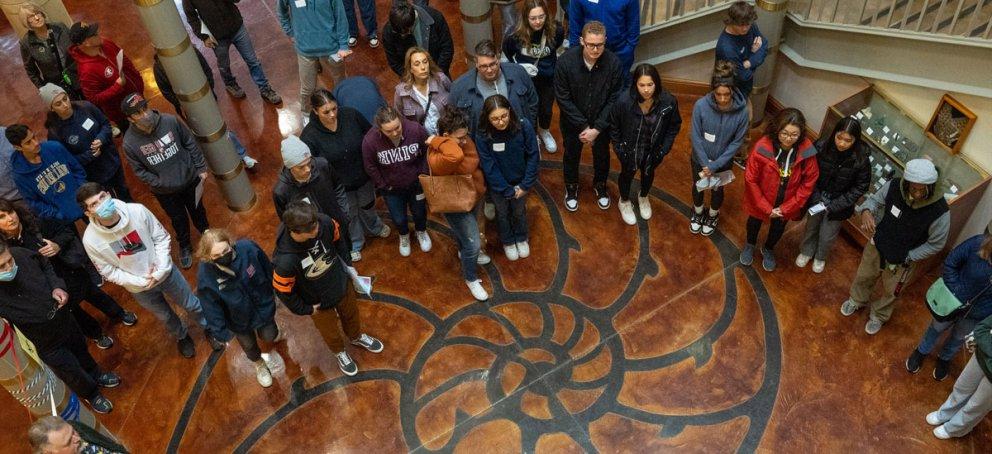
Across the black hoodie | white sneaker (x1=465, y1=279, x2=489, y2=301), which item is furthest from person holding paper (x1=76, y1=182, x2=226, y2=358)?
white sneaker (x1=465, y1=279, x2=489, y2=301)

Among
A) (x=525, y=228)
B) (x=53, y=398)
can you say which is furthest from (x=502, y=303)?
(x=53, y=398)

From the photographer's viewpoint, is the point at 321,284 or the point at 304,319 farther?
the point at 304,319

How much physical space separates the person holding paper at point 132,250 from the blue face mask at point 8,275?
404 millimetres

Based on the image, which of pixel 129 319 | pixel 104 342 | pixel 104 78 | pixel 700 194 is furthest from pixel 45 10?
pixel 700 194

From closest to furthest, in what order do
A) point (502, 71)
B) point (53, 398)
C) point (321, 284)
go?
point (53, 398) → point (321, 284) → point (502, 71)

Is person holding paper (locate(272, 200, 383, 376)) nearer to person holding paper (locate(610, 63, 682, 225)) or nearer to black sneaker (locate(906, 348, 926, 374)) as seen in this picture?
person holding paper (locate(610, 63, 682, 225))

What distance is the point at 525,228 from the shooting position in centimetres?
590

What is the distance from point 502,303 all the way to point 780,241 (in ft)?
7.23

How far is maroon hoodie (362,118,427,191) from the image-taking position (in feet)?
16.8

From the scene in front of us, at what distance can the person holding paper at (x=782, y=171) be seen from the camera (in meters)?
4.88

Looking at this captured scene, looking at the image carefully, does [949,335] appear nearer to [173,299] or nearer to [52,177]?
[173,299]

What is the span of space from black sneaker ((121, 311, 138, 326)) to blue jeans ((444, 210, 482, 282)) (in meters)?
2.51

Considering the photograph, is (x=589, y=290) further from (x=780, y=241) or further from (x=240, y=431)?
(x=240, y=431)

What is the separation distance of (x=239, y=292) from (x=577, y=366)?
227 centimetres
